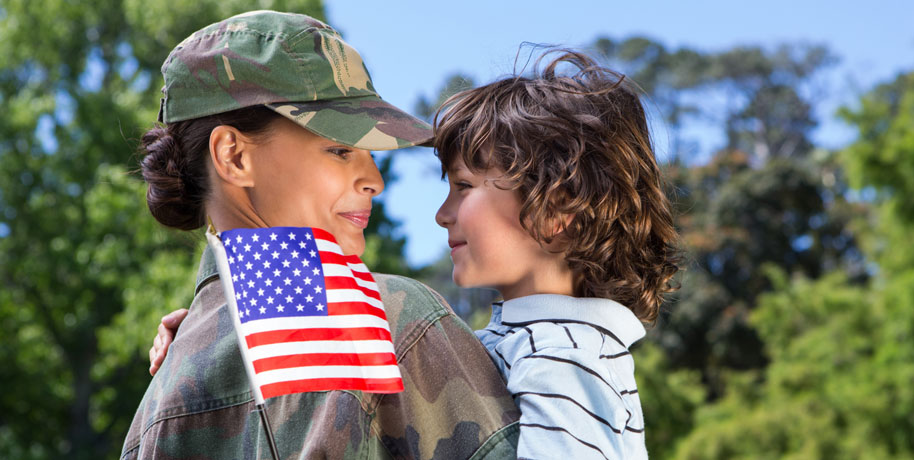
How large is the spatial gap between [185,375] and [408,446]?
373mm

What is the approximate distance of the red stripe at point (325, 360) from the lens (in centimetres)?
140

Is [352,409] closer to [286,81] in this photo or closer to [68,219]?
[286,81]

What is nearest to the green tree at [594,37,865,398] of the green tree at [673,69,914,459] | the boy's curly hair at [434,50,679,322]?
the green tree at [673,69,914,459]

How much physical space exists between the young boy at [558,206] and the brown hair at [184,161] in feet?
1.87

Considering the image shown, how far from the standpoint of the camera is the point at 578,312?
1954 mm

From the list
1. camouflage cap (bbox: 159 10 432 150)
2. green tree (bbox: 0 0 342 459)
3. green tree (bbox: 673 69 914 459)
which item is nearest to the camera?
camouflage cap (bbox: 159 10 432 150)

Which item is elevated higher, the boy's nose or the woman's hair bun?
the woman's hair bun

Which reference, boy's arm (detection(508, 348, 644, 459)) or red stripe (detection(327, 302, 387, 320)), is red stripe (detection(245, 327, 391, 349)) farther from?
boy's arm (detection(508, 348, 644, 459))

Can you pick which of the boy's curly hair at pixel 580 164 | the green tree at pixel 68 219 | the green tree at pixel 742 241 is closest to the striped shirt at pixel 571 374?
the boy's curly hair at pixel 580 164

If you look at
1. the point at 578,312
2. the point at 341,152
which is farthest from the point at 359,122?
the point at 578,312

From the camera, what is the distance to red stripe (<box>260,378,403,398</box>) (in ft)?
4.60

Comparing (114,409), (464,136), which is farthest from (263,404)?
(114,409)

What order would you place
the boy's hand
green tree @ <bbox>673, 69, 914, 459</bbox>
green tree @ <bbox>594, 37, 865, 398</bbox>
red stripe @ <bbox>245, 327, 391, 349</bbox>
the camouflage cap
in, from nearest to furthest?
1. red stripe @ <bbox>245, 327, 391, 349</bbox>
2. the camouflage cap
3. the boy's hand
4. green tree @ <bbox>673, 69, 914, 459</bbox>
5. green tree @ <bbox>594, 37, 865, 398</bbox>

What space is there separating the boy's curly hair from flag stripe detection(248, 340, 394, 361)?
646mm
